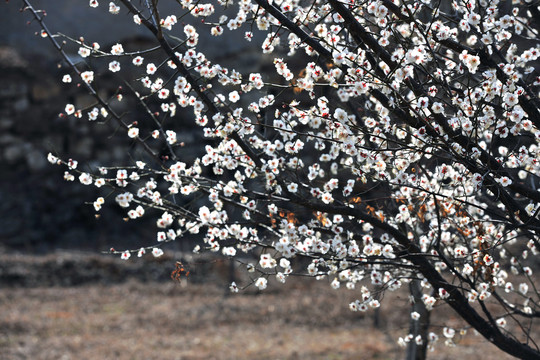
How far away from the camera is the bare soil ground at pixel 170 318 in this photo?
10625mm

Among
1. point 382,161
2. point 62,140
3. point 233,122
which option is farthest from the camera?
point 62,140

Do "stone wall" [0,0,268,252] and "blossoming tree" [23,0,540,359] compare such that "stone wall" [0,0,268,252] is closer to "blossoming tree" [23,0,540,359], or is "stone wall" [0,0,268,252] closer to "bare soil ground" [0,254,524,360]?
"bare soil ground" [0,254,524,360]

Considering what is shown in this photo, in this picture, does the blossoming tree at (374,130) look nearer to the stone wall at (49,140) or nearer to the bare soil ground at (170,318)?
the bare soil ground at (170,318)

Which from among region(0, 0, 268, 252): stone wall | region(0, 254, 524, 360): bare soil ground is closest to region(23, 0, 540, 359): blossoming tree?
region(0, 254, 524, 360): bare soil ground

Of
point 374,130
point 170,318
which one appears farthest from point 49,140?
point 374,130

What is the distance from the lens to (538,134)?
11.6 feet

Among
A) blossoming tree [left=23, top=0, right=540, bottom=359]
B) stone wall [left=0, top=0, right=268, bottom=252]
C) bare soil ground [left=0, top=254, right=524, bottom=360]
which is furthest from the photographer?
stone wall [left=0, top=0, right=268, bottom=252]

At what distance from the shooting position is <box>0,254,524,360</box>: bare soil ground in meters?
10.6

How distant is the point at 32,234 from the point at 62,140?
3644 millimetres

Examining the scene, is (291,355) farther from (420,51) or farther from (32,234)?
(32,234)

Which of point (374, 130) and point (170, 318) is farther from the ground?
point (374, 130)

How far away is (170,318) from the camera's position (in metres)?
12.8

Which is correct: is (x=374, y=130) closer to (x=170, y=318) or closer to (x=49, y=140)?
(x=170, y=318)

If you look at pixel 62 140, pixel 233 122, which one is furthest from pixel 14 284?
pixel 233 122
